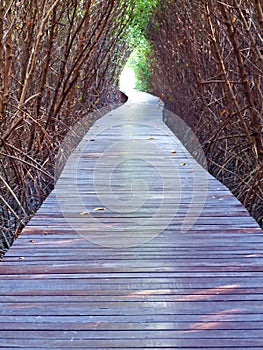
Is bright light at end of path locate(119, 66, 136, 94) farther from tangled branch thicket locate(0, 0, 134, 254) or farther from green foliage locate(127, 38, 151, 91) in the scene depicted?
tangled branch thicket locate(0, 0, 134, 254)

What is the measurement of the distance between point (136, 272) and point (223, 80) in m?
3.06

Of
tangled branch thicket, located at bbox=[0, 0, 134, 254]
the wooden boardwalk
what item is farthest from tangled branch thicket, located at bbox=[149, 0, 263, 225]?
tangled branch thicket, located at bbox=[0, 0, 134, 254]

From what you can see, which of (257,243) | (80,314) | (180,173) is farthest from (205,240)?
(180,173)

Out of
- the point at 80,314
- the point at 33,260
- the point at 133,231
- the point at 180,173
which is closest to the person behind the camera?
the point at 80,314

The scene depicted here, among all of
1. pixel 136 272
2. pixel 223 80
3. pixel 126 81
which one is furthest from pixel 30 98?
pixel 126 81

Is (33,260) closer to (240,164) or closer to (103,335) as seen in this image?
(103,335)

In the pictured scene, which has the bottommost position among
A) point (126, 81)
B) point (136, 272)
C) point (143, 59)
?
point (126, 81)

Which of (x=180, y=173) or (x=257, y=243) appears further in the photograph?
(x=180, y=173)

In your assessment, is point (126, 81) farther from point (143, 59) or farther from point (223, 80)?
point (223, 80)

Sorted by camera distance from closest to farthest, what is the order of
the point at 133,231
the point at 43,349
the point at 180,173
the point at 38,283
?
the point at 43,349 → the point at 38,283 → the point at 133,231 → the point at 180,173

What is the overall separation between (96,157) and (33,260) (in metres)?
3.18

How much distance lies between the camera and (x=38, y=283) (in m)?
2.24

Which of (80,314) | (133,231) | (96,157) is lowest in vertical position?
(96,157)

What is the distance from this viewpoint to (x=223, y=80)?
5.07 meters
